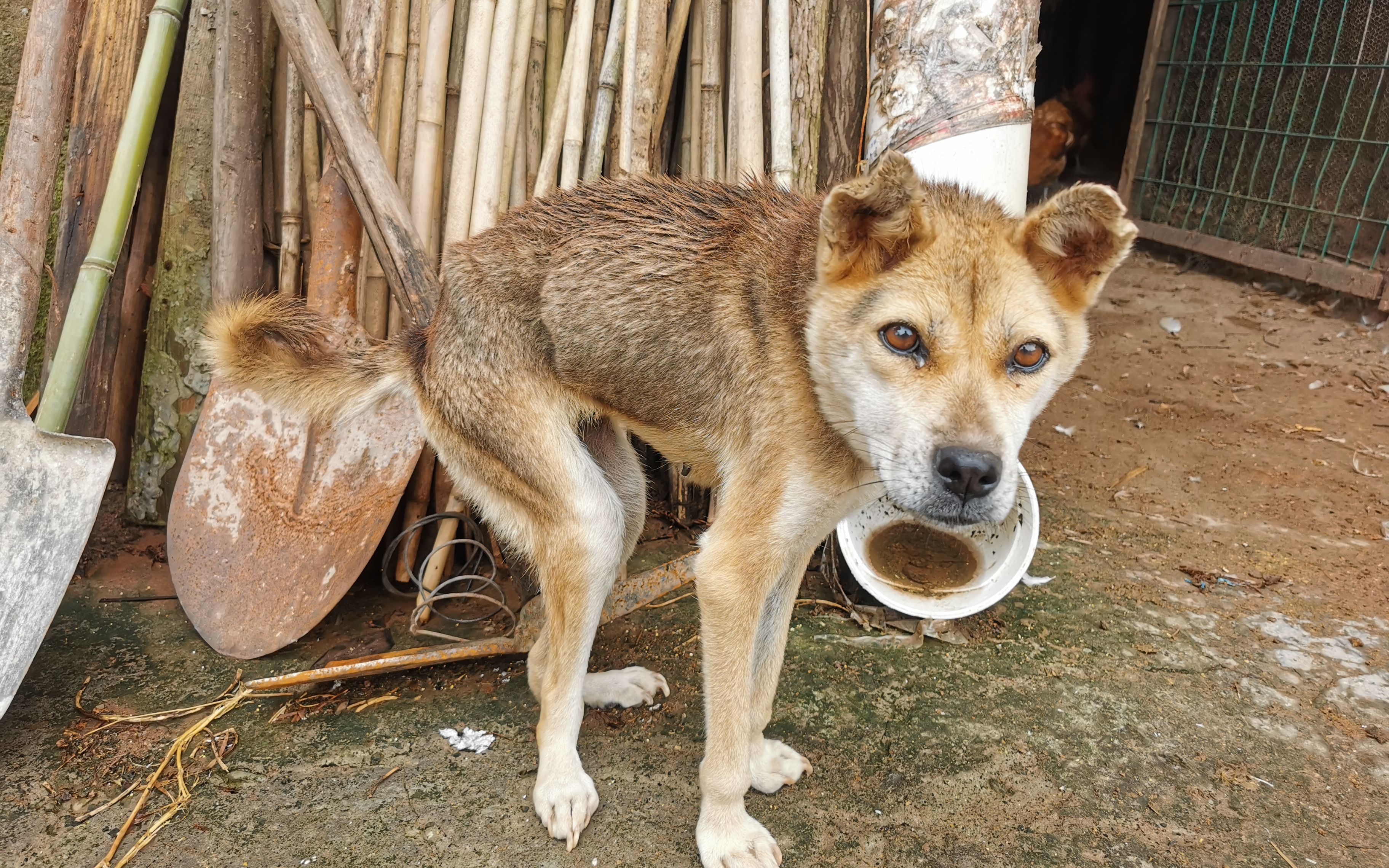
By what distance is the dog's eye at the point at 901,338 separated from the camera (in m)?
2.14

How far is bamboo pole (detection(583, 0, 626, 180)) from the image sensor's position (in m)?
3.76

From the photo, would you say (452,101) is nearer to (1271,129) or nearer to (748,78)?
(748,78)

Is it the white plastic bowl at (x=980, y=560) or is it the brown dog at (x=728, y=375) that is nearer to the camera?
the brown dog at (x=728, y=375)

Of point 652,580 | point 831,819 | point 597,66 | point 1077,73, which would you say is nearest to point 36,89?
point 597,66

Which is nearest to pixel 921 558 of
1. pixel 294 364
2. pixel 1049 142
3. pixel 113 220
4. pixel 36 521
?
pixel 294 364

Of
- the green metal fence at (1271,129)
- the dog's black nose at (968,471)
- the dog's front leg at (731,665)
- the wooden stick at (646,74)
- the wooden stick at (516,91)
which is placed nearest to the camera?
the dog's black nose at (968,471)

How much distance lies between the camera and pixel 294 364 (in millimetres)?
2939

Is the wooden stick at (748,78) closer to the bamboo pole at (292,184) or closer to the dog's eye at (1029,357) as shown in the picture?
the bamboo pole at (292,184)

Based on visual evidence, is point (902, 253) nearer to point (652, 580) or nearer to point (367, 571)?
point (652, 580)

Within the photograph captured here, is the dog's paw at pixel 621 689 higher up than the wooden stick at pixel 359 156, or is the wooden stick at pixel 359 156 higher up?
the wooden stick at pixel 359 156

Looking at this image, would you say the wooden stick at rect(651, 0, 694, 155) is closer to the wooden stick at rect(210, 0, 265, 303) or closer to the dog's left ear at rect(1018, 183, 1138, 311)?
the wooden stick at rect(210, 0, 265, 303)

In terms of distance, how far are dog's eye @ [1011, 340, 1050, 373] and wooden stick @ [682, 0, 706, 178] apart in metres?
2.11

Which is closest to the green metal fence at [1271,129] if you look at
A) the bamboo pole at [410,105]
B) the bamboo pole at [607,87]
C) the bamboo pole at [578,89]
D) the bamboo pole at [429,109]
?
the bamboo pole at [607,87]

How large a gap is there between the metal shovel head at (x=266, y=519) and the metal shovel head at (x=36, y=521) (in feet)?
1.30
